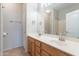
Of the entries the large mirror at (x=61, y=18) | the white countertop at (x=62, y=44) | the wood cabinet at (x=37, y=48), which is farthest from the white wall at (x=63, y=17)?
the wood cabinet at (x=37, y=48)

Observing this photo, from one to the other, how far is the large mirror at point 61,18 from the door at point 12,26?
411mm

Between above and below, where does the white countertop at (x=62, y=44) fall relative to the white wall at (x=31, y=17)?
below

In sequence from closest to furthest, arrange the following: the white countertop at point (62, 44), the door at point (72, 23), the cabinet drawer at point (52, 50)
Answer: the white countertop at point (62, 44), the cabinet drawer at point (52, 50), the door at point (72, 23)

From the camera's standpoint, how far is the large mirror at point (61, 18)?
172cm

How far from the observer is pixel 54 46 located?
1.56m

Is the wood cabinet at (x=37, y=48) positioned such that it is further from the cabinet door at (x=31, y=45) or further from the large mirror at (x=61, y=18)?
the large mirror at (x=61, y=18)

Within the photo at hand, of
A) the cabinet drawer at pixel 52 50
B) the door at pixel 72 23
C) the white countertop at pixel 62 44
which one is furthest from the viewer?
the door at pixel 72 23

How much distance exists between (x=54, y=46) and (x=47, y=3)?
65 cm

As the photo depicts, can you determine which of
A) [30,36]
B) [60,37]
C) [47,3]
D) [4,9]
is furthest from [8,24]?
[60,37]

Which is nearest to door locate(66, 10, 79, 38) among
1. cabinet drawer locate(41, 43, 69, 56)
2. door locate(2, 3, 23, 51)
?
cabinet drawer locate(41, 43, 69, 56)

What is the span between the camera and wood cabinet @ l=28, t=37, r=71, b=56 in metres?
1.61

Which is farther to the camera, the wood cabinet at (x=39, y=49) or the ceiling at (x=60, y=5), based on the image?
the ceiling at (x=60, y=5)

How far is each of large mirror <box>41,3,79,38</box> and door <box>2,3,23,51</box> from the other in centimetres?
41

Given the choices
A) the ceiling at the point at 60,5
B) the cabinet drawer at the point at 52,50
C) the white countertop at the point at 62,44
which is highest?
the ceiling at the point at 60,5
